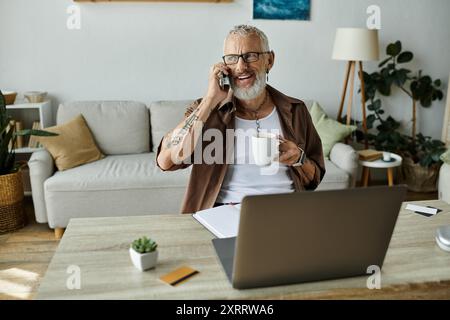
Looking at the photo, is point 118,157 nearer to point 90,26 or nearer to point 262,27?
point 90,26

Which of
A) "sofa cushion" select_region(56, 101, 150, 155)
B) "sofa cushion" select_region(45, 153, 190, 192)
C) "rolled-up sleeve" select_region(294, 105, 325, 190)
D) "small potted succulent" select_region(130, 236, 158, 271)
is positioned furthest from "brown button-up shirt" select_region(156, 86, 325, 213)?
"sofa cushion" select_region(56, 101, 150, 155)

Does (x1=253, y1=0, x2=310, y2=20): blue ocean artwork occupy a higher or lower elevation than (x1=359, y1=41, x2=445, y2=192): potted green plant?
higher

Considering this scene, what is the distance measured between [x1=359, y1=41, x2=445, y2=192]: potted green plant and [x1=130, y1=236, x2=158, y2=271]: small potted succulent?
3146 mm

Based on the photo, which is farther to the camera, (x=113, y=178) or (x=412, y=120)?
(x=412, y=120)

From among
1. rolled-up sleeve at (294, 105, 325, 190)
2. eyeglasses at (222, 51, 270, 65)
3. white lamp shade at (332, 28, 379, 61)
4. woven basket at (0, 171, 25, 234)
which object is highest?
white lamp shade at (332, 28, 379, 61)

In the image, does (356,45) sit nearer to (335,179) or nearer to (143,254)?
(335,179)

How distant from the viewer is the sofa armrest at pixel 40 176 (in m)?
2.89

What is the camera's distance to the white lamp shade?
11.3 feet

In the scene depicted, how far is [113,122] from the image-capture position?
135 inches

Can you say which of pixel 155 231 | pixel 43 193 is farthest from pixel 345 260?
pixel 43 193

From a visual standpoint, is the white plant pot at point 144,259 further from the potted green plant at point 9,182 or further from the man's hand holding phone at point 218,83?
the potted green plant at point 9,182

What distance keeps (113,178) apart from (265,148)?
1.87 meters

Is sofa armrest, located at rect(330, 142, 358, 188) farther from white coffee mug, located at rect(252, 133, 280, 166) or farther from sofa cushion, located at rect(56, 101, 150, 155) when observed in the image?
white coffee mug, located at rect(252, 133, 280, 166)

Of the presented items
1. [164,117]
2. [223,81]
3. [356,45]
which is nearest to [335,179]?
[356,45]
